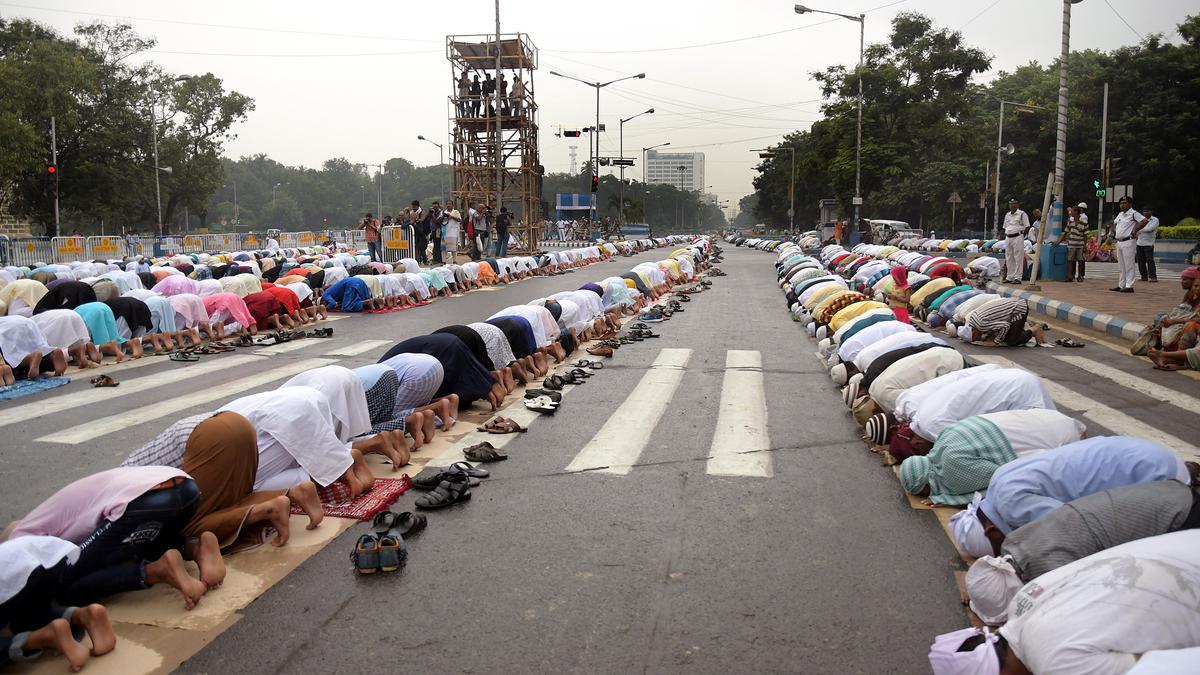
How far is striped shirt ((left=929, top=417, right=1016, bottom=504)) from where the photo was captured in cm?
514

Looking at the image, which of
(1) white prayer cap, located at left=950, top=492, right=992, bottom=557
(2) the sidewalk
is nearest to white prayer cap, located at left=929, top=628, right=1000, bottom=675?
(1) white prayer cap, located at left=950, top=492, right=992, bottom=557

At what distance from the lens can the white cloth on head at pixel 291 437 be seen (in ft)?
17.2

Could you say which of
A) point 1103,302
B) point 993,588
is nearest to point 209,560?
point 993,588

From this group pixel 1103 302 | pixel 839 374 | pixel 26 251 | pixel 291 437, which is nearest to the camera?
pixel 291 437

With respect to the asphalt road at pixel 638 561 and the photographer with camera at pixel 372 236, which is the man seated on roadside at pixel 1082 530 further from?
the photographer with camera at pixel 372 236

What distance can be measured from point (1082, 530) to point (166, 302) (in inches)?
482

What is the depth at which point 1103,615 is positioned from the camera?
3.00 meters

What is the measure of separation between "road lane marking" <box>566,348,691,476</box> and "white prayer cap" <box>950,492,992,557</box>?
8.03 feet

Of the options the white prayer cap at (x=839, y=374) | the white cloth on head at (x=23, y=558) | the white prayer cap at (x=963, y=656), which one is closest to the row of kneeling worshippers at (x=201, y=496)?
the white cloth on head at (x=23, y=558)

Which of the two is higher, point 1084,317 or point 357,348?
point 1084,317

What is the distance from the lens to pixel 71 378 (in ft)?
33.7

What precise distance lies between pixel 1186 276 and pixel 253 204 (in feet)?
374

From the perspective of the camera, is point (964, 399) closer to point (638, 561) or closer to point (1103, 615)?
point (638, 561)

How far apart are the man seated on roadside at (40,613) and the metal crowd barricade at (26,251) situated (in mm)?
23581
